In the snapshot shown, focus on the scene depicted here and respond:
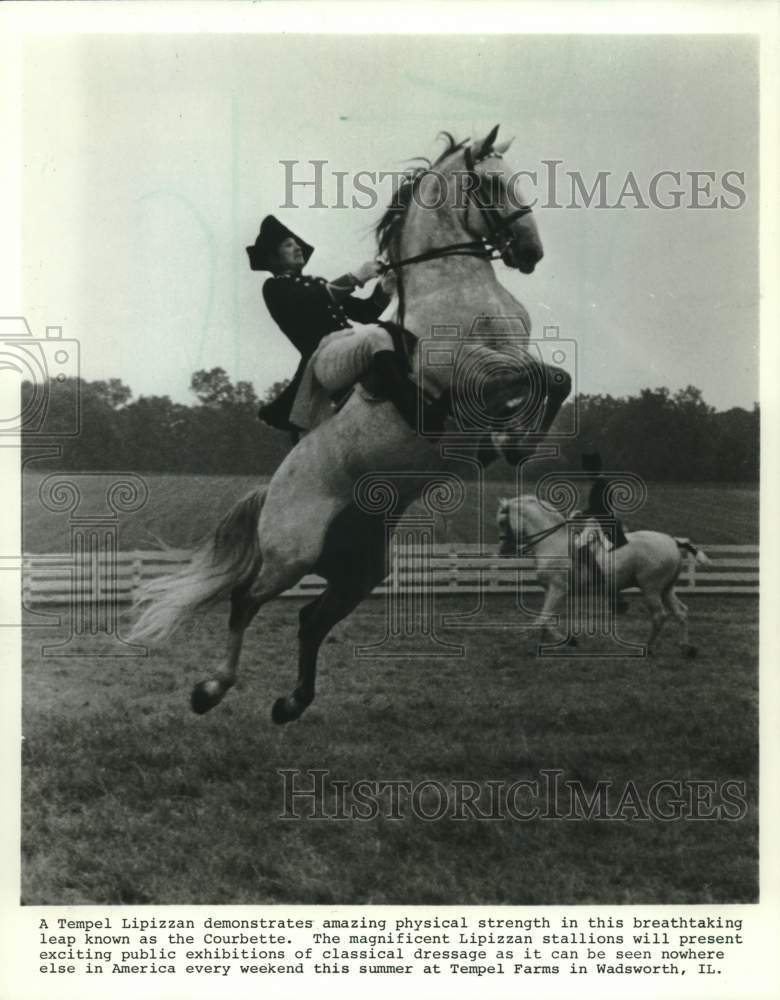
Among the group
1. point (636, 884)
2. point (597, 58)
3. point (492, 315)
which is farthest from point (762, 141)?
point (636, 884)

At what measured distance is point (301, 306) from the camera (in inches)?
185

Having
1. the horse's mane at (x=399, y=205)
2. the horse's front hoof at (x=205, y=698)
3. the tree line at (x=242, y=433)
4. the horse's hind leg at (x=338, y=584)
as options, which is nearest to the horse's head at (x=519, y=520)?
the tree line at (x=242, y=433)

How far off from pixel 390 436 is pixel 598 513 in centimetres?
103

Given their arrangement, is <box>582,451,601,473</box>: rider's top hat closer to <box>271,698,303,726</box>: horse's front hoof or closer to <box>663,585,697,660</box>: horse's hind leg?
<box>663,585,697,660</box>: horse's hind leg

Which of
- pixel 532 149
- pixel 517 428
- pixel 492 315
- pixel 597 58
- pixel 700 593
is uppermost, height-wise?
pixel 597 58

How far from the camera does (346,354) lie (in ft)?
15.3

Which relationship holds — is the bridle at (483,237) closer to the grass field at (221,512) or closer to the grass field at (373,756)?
the grass field at (221,512)

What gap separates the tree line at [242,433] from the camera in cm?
467

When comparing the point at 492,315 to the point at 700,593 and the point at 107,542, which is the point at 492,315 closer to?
Result: the point at 700,593

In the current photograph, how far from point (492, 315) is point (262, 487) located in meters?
1.33

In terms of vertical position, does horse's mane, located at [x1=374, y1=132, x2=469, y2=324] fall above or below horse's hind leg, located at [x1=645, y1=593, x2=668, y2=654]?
above

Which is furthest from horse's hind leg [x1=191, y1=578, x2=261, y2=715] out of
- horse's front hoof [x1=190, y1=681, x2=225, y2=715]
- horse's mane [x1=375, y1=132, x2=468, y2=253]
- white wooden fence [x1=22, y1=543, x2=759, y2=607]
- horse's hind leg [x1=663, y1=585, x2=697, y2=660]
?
horse's hind leg [x1=663, y1=585, x2=697, y2=660]

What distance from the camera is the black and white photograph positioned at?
15.2ft

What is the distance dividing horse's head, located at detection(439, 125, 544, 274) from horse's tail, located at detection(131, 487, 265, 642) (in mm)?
1589
